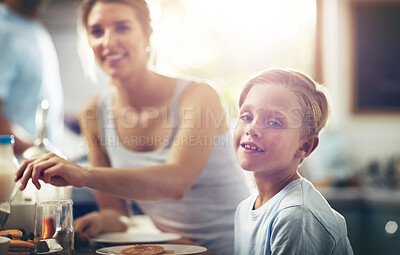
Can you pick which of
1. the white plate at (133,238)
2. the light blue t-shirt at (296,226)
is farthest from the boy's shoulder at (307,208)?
the white plate at (133,238)

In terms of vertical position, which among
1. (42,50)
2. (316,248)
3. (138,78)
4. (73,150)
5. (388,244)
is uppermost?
(42,50)

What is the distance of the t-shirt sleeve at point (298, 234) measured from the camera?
0.53 metres

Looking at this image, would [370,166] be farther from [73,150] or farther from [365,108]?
[73,150]

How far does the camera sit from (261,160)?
580mm

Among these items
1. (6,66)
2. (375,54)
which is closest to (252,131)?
(6,66)

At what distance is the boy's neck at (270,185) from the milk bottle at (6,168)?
13.5 inches

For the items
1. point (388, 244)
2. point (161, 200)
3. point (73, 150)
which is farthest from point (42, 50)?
point (388, 244)

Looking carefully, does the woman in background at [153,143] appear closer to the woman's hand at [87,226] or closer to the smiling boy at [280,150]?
the woman's hand at [87,226]

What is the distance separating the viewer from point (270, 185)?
1.97ft

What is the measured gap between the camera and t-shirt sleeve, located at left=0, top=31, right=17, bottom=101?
Result: 1006 millimetres

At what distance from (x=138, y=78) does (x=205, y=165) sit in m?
0.18

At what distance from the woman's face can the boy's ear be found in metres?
0.31

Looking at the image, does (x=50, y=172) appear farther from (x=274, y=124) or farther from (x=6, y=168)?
(x=274, y=124)

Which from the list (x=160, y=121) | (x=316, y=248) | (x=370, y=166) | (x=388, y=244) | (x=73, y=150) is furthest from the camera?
(x=370, y=166)
